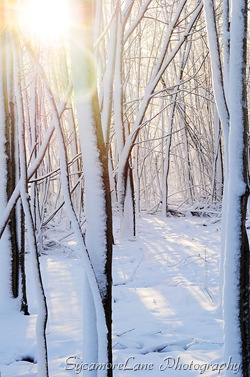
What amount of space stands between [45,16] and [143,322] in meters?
1.77

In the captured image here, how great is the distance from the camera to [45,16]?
2012 millimetres

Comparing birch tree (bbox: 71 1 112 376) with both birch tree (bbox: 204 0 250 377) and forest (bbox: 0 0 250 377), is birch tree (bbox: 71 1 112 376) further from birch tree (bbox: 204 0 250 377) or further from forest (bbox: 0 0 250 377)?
birch tree (bbox: 204 0 250 377)

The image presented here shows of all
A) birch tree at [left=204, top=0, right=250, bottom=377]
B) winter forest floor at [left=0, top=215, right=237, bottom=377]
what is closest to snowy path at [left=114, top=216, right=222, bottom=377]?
winter forest floor at [left=0, top=215, right=237, bottom=377]

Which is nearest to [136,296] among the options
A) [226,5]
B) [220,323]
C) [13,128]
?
[220,323]

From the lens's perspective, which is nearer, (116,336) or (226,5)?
(226,5)

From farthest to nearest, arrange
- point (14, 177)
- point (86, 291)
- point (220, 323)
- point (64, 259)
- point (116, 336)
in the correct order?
1. point (64, 259)
2. point (14, 177)
3. point (220, 323)
4. point (116, 336)
5. point (86, 291)

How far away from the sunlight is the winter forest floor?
1240 millimetres

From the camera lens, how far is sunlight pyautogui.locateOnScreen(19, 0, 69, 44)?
1.40 metres

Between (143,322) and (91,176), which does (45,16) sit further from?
(143,322)

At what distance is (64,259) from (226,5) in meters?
3.75

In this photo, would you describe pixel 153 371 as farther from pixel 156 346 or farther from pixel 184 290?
A: pixel 184 290

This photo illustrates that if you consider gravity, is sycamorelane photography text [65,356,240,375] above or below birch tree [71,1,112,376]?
below

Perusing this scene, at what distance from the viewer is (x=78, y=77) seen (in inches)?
53.4

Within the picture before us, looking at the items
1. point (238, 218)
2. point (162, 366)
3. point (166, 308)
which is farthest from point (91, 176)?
point (166, 308)
